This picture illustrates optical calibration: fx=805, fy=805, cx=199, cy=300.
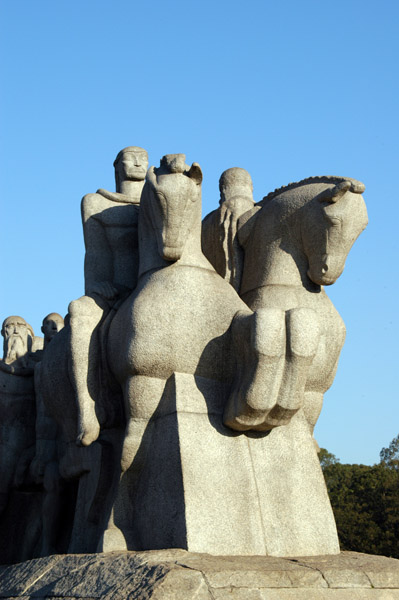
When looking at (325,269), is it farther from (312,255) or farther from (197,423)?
(197,423)

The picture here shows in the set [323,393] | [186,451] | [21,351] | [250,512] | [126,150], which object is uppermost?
[126,150]

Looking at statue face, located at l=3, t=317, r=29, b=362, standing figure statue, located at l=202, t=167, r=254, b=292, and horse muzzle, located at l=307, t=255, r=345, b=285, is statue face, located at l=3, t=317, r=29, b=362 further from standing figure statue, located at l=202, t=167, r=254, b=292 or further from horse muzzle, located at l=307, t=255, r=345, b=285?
horse muzzle, located at l=307, t=255, r=345, b=285

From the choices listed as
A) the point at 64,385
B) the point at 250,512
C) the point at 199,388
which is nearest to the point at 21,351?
the point at 64,385

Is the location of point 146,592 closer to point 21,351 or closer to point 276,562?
point 276,562

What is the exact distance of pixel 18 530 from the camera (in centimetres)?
770

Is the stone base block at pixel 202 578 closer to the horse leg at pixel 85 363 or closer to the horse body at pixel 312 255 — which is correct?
the horse leg at pixel 85 363

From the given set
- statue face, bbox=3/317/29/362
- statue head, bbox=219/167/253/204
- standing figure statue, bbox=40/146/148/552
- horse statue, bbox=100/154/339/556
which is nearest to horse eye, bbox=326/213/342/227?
horse statue, bbox=100/154/339/556

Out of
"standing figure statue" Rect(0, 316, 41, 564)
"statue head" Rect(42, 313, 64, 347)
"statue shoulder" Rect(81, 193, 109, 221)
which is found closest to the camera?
"statue shoulder" Rect(81, 193, 109, 221)

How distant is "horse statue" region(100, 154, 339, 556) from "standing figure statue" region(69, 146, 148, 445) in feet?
0.78

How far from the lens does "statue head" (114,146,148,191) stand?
721cm

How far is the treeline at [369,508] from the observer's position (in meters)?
28.0

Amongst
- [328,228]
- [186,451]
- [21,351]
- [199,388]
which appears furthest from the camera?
[21,351]

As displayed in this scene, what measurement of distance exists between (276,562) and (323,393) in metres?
1.86

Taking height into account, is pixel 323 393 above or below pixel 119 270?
below
